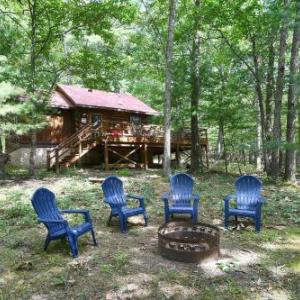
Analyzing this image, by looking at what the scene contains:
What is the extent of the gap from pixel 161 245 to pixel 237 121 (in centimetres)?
1074

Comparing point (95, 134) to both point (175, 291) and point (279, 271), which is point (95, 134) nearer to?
point (279, 271)

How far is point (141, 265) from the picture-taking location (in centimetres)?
490

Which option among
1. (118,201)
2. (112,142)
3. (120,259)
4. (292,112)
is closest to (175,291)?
(120,259)

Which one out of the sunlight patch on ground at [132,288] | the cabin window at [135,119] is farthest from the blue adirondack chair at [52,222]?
the cabin window at [135,119]

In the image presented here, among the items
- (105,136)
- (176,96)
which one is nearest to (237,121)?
(176,96)

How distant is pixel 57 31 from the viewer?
14.0 metres

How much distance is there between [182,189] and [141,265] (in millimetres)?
2924

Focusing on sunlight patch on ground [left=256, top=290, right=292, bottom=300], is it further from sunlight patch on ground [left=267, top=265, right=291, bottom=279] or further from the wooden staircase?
the wooden staircase

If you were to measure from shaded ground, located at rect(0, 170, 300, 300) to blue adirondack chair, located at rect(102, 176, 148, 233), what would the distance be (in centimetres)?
27

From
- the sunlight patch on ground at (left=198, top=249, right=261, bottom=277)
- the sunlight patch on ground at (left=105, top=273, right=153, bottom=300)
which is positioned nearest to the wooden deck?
the sunlight patch on ground at (left=198, top=249, right=261, bottom=277)

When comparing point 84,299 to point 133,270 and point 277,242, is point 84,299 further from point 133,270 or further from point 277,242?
point 277,242

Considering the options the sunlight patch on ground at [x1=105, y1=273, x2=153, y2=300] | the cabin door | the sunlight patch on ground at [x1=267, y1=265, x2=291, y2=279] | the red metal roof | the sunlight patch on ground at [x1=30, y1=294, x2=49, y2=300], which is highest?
the red metal roof

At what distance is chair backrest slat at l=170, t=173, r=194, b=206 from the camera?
7535 millimetres

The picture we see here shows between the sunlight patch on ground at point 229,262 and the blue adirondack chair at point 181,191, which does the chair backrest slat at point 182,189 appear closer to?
the blue adirondack chair at point 181,191
